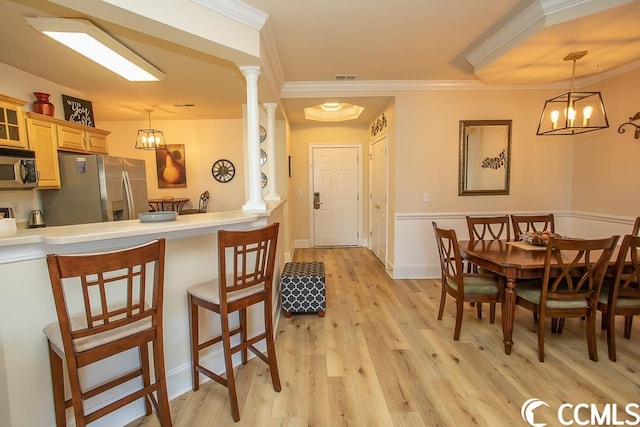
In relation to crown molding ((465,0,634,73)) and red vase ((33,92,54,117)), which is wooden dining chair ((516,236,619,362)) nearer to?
crown molding ((465,0,634,73))

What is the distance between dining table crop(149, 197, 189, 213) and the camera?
5336 mm

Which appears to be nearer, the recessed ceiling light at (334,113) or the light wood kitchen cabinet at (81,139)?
the light wood kitchen cabinet at (81,139)

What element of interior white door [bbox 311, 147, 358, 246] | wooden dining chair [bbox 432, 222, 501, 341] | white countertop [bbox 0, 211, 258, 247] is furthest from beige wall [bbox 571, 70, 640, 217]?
white countertop [bbox 0, 211, 258, 247]

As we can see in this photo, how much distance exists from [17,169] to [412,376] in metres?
3.78

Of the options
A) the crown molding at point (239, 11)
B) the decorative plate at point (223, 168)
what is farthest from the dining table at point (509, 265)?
the decorative plate at point (223, 168)

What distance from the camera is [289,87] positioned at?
397 cm

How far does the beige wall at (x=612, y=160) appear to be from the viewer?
328 centimetres

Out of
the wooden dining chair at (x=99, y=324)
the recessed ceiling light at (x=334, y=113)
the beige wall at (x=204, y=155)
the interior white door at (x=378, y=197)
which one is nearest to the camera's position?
the wooden dining chair at (x=99, y=324)

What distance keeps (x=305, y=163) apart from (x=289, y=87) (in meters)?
2.11

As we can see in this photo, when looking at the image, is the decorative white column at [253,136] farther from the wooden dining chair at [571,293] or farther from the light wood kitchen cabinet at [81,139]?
the light wood kitchen cabinet at [81,139]

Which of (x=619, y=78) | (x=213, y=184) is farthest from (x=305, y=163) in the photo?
(x=619, y=78)

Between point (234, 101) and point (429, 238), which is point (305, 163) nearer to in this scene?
point (234, 101)

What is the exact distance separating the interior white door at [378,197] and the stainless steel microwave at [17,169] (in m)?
4.07

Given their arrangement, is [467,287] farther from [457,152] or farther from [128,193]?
[128,193]
